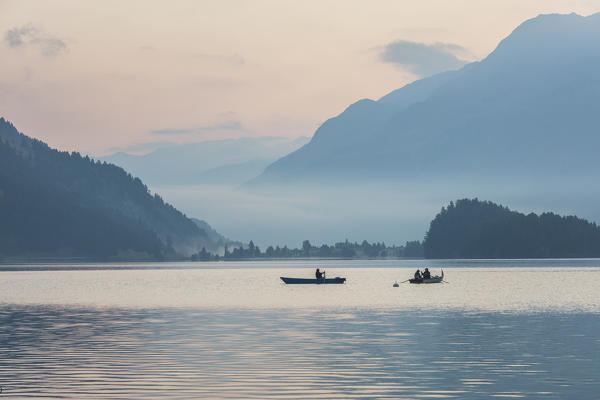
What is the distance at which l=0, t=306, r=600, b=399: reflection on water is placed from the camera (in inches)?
2162

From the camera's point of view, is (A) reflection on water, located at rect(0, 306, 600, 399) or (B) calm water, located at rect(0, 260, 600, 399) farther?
(B) calm water, located at rect(0, 260, 600, 399)

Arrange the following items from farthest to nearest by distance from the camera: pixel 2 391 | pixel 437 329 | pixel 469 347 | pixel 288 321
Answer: pixel 288 321
pixel 437 329
pixel 469 347
pixel 2 391

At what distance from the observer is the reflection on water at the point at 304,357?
54.9m

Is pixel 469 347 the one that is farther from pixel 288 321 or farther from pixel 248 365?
pixel 288 321

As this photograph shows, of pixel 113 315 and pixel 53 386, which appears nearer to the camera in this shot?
pixel 53 386

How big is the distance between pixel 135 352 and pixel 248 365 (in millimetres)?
11214

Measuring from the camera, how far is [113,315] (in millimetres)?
116188

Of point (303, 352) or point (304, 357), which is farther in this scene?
point (303, 352)

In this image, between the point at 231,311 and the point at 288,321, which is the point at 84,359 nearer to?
the point at 288,321

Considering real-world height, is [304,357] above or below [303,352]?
below

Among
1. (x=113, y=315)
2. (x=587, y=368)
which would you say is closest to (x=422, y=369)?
(x=587, y=368)

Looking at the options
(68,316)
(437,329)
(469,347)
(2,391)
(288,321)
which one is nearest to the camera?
(2,391)

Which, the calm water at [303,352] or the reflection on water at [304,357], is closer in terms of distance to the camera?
the reflection on water at [304,357]

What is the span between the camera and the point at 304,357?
69.2 m
